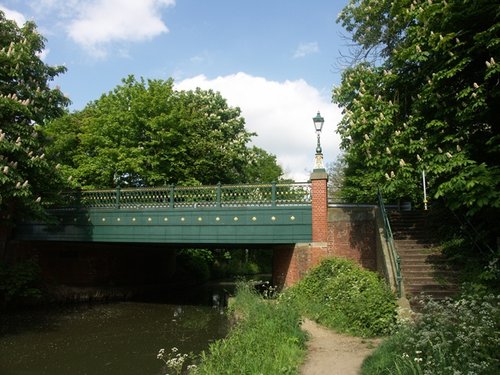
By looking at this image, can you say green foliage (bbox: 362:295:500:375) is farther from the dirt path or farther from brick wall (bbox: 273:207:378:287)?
brick wall (bbox: 273:207:378:287)

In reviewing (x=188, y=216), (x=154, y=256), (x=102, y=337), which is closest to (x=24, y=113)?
(x=188, y=216)

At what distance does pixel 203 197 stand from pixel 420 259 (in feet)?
25.8

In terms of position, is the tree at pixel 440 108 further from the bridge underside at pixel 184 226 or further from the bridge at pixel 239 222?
the bridge underside at pixel 184 226

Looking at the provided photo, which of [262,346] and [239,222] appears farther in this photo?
[239,222]

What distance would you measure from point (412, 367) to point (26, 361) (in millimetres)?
9368

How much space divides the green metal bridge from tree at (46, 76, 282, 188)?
10.2 feet

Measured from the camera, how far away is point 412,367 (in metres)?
4.93

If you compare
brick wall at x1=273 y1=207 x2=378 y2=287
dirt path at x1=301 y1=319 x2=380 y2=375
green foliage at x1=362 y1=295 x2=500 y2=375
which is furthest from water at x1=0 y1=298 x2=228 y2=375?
green foliage at x1=362 y1=295 x2=500 y2=375

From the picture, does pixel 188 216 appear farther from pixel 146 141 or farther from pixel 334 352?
pixel 334 352

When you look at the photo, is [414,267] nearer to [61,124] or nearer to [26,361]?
[26,361]

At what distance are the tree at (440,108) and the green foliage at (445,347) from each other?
3.02 metres

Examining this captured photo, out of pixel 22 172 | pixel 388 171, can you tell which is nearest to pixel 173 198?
pixel 22 172

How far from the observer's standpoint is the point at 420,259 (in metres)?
12.1

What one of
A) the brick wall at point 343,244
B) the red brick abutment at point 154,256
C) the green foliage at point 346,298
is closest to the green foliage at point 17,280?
the red brick abutment at point 154,256
